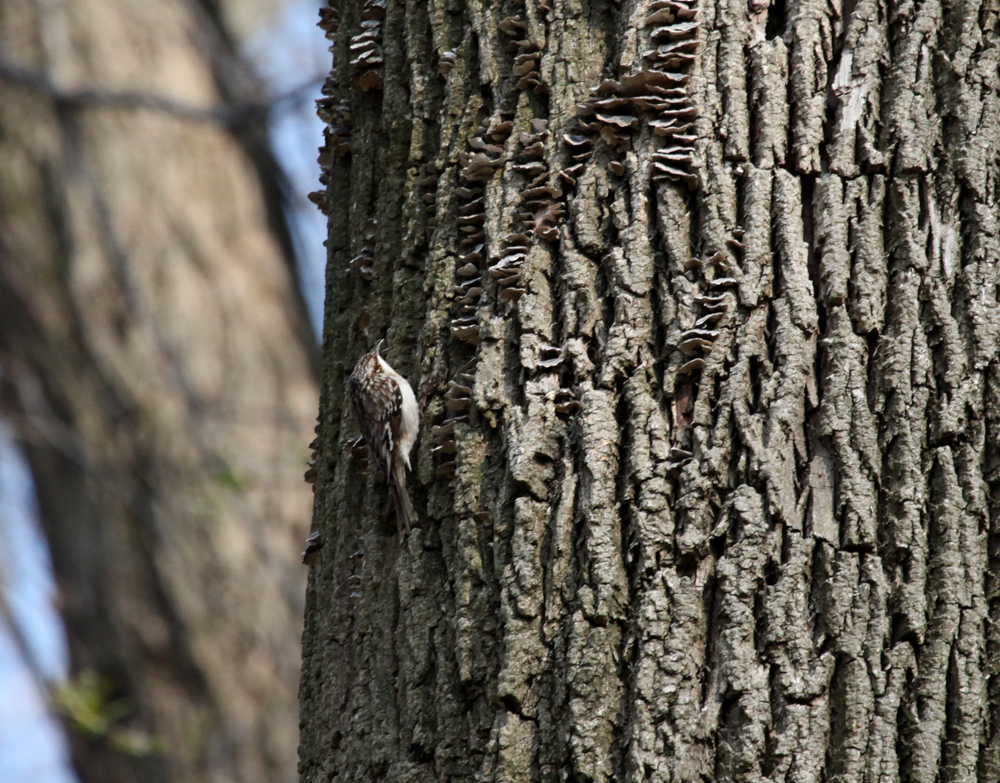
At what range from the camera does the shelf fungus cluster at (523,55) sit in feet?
6.51

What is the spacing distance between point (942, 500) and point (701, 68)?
828 mm

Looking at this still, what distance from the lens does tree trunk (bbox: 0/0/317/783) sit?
4.88 m

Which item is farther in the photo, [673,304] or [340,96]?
[340,96]

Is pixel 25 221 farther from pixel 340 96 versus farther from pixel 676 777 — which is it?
Result: pixel 676 777

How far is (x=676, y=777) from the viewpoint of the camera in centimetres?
158

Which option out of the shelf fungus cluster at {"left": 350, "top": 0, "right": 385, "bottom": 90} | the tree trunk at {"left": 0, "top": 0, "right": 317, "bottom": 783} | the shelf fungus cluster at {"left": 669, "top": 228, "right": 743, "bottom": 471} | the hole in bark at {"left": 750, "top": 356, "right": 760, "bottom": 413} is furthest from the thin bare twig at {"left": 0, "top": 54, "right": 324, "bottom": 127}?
the hole in bark at {"left": 750, "top": 356, "right": 760, "bottom": 413}

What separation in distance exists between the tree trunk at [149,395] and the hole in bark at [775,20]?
11.6 feet

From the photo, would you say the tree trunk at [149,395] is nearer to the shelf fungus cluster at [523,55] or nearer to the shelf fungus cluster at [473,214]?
the shelf fungus cluster at [473,214]

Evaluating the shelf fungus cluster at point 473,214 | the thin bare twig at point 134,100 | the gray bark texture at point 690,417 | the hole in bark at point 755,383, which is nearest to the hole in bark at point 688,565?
the gray bark texture at point 690,417

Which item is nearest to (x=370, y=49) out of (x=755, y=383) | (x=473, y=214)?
(x=473, y=214)

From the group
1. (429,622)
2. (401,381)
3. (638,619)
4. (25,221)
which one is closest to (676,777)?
(638,619)

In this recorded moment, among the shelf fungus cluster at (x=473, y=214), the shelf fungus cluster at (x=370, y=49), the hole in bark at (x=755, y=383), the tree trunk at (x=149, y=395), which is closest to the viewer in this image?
the hole in bark at (x=755, y=383)

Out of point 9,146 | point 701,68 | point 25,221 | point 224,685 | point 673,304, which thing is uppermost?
point 9,146

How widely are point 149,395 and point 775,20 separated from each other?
3796 millimetres
